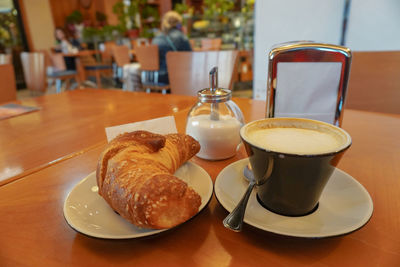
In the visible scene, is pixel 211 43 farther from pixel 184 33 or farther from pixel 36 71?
pixel 36 71

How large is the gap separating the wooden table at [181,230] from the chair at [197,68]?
2.02 feet

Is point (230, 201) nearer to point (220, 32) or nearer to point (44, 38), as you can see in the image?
point (220, 32)

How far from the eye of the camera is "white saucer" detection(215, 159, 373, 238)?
26 cm

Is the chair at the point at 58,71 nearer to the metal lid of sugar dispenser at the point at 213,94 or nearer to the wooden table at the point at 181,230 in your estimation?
the wooden table at the point at 181,230

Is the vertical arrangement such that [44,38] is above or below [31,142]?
above

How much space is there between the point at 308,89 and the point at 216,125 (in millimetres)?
243

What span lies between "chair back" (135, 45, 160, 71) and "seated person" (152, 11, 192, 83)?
5 centimetres

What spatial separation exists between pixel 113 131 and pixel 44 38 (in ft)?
20.5

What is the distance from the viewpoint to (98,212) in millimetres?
313

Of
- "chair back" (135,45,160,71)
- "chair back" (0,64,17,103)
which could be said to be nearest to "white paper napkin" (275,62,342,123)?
"chair back" (0,64,17,103)

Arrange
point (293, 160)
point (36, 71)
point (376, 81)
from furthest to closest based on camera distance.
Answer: point (36, 71)
point (376, 81)
point (293, 160)

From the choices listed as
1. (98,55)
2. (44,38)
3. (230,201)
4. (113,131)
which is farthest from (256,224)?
(44,38)

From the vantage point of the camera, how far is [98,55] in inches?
191

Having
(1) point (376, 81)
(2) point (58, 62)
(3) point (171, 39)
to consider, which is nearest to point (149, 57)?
(3) point (171, 39)
